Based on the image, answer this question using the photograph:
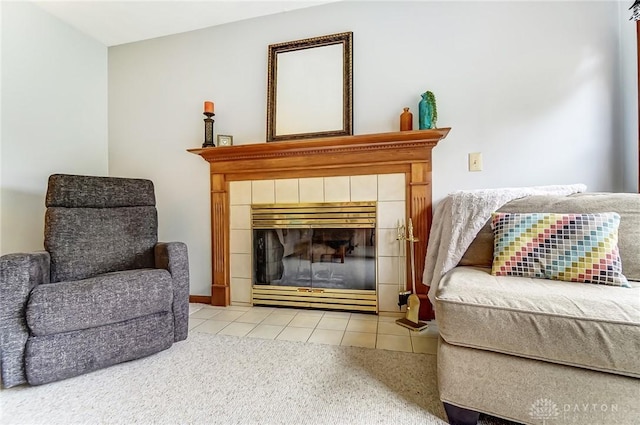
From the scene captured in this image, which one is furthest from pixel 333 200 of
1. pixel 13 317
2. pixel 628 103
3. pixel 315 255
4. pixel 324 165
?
pixel 628 103

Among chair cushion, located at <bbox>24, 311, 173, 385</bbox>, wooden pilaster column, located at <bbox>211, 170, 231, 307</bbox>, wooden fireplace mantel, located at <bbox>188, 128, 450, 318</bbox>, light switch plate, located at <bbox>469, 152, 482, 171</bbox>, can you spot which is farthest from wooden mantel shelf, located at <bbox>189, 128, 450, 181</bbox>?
chair cushion, located at <bbox>24, 311, 173, 385</bbox>

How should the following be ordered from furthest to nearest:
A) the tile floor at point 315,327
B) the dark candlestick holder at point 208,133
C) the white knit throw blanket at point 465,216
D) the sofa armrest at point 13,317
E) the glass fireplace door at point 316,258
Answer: the dark candlestick holder at point 208,133, the glass fireplace door at point 316,258, the tile floor at point 315,327, the white knit throw blanket at point 465,216, the sofa armrest at point 13,317

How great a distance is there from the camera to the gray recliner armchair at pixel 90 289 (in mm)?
1161

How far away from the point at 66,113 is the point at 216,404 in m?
2.61

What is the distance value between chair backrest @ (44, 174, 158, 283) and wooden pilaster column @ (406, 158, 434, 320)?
5.94 feet

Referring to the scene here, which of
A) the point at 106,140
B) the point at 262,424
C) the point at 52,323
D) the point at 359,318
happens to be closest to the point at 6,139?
the point at 106,140

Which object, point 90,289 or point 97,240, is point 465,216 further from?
point 97,240

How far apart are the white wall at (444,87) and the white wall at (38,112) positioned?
0.53 meters

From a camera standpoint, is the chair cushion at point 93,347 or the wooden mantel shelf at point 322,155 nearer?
the chair cushion at point 93,347

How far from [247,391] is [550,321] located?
1138 mm

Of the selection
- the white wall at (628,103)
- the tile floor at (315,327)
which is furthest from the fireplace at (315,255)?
the white wall at (628,103)

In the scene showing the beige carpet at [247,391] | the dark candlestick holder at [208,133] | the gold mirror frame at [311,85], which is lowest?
the beige carpet at [247,391]

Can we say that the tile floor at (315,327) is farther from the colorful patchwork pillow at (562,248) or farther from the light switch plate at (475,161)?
the light switch plate at (475,161)

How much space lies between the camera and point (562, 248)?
1153 millimetres
